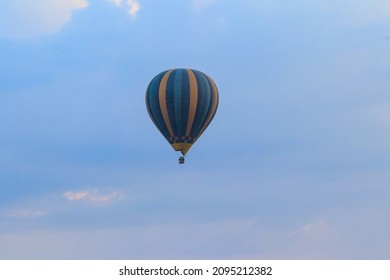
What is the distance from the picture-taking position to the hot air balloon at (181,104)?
14650 cm

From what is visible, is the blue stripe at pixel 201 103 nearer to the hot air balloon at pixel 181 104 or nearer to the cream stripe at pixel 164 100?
the hot air balloon at pixel 181 104

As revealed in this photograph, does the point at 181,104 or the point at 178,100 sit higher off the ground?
the point at 178,100

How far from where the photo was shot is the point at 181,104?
14638 centimetres

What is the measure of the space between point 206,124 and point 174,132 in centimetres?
339

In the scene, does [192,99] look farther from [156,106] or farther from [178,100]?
[156,106]

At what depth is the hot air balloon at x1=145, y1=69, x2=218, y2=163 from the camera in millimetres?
146500

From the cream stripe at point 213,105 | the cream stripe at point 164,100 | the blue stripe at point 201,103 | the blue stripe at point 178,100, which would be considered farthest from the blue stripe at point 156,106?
the cream stripe at point 213,105

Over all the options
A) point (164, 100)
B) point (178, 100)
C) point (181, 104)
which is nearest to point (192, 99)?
point (181, 104)

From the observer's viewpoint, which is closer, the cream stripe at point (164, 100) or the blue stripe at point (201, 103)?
the blue stripe at point (201, 103)

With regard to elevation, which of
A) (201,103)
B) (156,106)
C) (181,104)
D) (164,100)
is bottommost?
(181,104)

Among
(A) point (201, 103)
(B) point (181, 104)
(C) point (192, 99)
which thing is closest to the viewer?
(C) point (192, 99)

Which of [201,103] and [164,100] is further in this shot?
[164,100]

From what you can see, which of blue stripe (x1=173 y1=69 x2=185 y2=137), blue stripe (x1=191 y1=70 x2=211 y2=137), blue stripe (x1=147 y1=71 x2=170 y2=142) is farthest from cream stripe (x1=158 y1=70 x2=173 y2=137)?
blue stripe (x1=191 y1=70 x2=211 y2=137)

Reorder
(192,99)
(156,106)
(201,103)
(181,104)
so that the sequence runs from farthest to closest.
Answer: (156,106) → (201,103) → (181,104) → (192,99)
